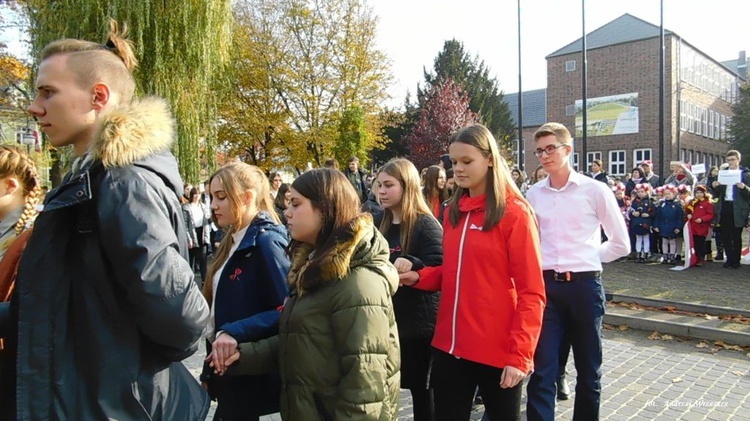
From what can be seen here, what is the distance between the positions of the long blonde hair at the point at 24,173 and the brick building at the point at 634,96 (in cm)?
4327

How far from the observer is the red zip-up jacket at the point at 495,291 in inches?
110

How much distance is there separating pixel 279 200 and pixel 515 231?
574 cm

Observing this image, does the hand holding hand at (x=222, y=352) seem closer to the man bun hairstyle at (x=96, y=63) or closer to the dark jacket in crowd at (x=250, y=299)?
the dark jacket in crowd at (x=250, y=299)

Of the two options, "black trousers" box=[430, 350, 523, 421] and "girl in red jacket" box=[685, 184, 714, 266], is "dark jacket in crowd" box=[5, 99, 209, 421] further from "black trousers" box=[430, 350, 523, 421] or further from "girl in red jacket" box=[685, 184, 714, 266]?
"girl in red jacket" box=[685, 184, 714, 266]

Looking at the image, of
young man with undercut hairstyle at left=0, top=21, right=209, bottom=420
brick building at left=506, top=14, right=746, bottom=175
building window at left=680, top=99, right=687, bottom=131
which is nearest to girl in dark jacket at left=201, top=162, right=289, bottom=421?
young man with undercut hairstyle at left=0, top=21, right=209, bottom=420

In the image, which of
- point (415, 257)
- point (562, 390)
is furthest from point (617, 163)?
point (415, 257)

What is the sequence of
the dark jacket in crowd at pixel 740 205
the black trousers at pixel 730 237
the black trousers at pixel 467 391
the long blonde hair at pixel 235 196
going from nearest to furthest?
the black trousers at pixel 467 391
the long blonde hair at pixel 235 196
the dark jacket in crowd at pixel 740 205
the black trousers at pixel 730 237

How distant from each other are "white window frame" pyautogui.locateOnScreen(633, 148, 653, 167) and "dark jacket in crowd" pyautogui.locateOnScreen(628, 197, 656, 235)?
1272 inches

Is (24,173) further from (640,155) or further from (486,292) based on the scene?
(640,155)

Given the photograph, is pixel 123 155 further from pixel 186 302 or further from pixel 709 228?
pixel 709 228

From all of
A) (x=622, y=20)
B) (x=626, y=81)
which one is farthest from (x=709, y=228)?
(x=622, y=20)

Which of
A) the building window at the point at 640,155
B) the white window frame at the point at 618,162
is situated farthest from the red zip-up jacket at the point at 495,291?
the white window frame at the point at 618,162

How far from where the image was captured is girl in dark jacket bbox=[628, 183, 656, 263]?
12672 millimetres

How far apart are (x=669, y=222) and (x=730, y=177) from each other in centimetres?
154
